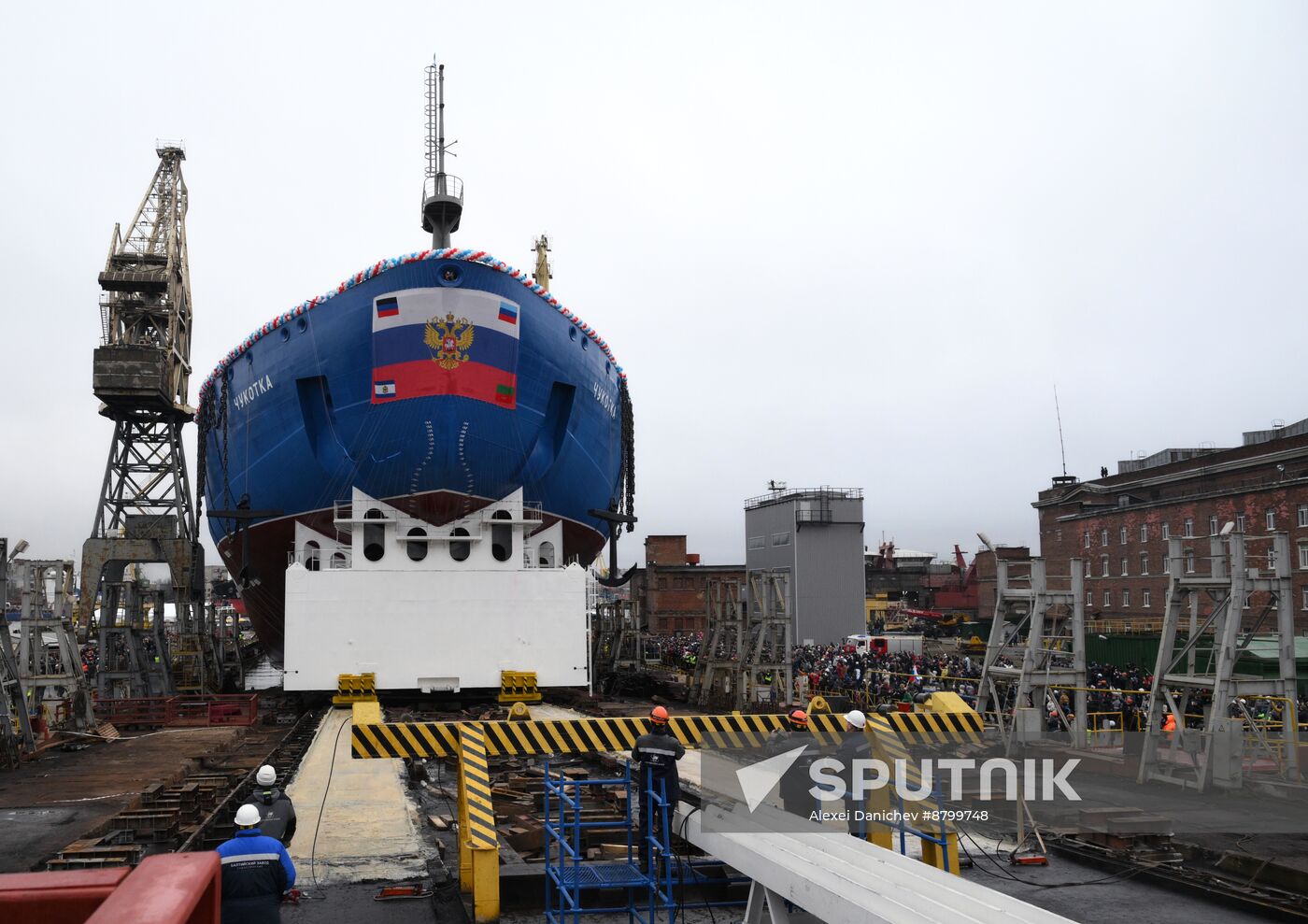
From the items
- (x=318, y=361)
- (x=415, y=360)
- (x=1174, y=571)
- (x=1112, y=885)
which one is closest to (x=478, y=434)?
(x=415, y=360)

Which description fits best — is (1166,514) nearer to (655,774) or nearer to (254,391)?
(254,391)

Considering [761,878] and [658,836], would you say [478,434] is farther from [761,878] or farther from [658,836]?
[761,878]

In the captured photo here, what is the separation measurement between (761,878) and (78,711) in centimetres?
1865

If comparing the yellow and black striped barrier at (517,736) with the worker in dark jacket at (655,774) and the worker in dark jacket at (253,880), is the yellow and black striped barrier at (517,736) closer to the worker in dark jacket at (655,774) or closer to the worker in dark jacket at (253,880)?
the worker in dark jacket at (655,774)

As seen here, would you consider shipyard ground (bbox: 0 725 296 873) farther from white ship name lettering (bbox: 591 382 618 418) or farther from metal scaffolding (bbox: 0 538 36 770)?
white ship name lettering (bbox: 591 382 618 418)

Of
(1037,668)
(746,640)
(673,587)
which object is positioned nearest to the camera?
(1037,668)

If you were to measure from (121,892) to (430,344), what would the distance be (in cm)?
1762

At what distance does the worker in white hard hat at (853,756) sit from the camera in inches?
294

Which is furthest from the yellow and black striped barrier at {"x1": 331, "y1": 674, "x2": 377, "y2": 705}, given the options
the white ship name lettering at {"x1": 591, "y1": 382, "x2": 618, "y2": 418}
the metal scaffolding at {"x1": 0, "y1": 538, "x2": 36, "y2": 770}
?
the white ship name lettering at {"x1": 591, "y1": 382, "x2": 618, "y2": 418}

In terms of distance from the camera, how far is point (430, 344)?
763 inches

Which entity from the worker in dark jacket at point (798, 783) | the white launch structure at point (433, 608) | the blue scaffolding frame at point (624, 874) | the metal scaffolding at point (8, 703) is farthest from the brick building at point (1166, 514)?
the metal scaffolding at point (8, 703)

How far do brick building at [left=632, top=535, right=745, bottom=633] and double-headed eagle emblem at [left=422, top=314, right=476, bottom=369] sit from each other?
146 feet

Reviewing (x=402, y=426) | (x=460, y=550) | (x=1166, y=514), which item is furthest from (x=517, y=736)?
(x=1166, y=514)

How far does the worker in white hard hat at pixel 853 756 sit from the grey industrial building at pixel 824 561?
1809 inches
